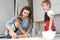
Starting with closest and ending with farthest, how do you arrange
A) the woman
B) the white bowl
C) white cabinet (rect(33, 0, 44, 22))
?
the white bowl
the woman
white cabinet (rect(33, 0, 44, 22))

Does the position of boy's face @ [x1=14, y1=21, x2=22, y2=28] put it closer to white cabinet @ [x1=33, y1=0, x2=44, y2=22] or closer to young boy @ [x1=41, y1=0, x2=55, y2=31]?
young boy @ [x1=41, y1=0, x2=55, y2=31]

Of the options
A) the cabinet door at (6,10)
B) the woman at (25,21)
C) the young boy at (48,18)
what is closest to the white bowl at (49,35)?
the young boy at (48,18)

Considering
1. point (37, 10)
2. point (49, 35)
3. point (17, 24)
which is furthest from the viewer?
point (37, 10)

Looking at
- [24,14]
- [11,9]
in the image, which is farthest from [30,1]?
[24,14]

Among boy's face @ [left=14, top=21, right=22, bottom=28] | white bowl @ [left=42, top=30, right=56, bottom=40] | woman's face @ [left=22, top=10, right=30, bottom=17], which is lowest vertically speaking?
white bowl @ [left=42, top=30, right=56, bottom=40]

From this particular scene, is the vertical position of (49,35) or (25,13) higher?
(25,13)

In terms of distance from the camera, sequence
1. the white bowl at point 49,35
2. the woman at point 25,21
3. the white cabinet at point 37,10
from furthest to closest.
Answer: the white cabinet at point 37,10 < the woman at point 25,21 < the white bowl at point 49,35

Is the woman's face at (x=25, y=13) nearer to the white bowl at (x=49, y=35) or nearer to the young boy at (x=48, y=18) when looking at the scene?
the young boy at (x=48, y=18)

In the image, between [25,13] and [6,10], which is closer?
[25,13]

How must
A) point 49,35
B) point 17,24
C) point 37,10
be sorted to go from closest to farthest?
point 49,35 < point 17,24 < point 37,10

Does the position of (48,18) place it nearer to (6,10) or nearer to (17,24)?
(17,24)

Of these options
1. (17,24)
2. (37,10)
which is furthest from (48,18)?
(37,10)

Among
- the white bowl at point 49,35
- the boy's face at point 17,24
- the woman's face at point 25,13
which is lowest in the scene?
the white bowl at point 49,35

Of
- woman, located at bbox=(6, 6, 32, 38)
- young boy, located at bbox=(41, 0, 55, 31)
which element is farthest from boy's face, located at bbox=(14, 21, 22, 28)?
young boy, located at bbox=(41, 0, 55, 31)
